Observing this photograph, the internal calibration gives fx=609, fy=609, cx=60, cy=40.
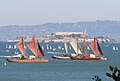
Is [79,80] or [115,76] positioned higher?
[115,76]

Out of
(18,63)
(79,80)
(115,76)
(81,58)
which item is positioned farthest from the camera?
(81,58)

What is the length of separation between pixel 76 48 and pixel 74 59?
369 inches

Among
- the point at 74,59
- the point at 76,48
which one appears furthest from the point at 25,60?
the point at 76,48

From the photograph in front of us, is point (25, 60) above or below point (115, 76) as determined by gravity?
below

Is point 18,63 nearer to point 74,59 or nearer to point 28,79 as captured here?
point 74,59

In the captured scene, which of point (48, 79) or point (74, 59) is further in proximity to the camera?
point (74, 59)

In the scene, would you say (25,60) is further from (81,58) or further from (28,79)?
(28,79)

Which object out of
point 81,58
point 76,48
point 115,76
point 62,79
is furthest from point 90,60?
point 115,76

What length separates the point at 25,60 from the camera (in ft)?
313

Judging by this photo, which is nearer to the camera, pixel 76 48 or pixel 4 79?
pixel 4 79

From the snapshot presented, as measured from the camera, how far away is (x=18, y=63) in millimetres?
93000

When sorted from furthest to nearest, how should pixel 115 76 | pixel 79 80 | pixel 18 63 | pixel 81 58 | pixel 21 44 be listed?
pixel 81 58, pixel 21 44, pixel 18 63, pixel 79 80, pixel 115 76

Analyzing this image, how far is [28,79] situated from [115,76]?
144ft

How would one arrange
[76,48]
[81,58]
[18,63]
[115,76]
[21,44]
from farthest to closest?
[76,48], [81,58], [21,44], [18,63], [115,76]
